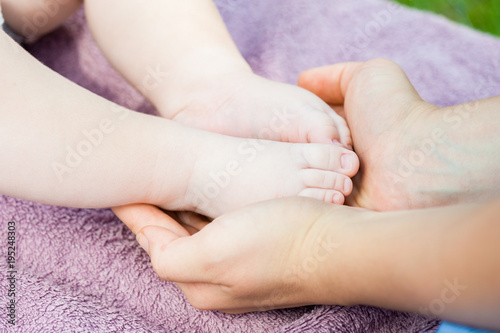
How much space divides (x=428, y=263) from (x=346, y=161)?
260 mm

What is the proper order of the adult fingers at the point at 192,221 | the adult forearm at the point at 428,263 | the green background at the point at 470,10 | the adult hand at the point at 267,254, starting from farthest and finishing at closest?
the green background at the point at 470,10, the adult fingers at the point at 192,221, the adult hand at the point at 267,254, the adult forearm at the point at 428,263

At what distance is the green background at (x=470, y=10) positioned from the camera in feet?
5.02

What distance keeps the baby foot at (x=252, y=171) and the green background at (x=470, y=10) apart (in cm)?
99

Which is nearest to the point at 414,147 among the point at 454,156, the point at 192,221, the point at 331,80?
the point at 454,156

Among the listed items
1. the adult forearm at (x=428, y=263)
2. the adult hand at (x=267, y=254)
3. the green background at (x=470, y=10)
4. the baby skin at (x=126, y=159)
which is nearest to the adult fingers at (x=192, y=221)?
the baby skin at (x=126, y=159)

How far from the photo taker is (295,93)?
84 cm

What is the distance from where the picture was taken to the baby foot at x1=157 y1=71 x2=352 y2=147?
81 cm

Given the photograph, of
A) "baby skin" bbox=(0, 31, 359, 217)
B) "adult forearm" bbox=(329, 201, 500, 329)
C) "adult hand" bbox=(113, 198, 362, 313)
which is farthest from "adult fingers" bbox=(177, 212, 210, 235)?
"adult forearm" bbox=(329, 201, 500, 329)

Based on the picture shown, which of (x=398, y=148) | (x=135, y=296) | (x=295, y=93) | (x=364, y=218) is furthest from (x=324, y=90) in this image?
(x=135, y=296)

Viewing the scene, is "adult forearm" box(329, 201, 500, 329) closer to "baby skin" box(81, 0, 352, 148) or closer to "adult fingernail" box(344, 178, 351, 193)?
"adult fingernail" box(344, 178, 351, 193)

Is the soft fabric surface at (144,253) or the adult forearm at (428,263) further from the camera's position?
the soft fabric surface at (144,253)

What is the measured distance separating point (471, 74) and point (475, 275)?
72cm

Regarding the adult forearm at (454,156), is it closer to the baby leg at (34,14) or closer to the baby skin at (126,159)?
the baby skin at (126,159)

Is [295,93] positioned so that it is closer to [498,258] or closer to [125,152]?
[125,152]
